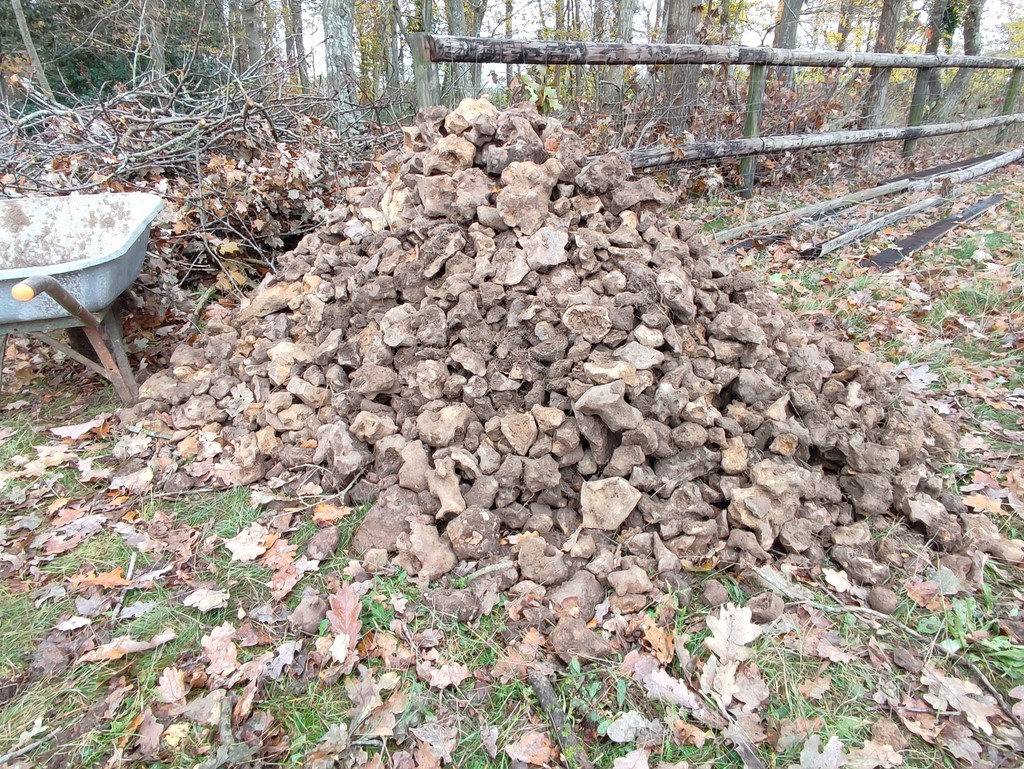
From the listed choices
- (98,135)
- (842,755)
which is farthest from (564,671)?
(98,135)

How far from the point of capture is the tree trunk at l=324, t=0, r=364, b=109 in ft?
21.2

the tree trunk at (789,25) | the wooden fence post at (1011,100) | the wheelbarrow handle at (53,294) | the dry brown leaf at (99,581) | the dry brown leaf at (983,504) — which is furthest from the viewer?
the wooden fence post at (1011,100)

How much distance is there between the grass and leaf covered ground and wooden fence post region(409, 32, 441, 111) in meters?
2.45

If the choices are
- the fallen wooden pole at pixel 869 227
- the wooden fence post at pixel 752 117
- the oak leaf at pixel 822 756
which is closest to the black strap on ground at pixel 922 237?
the fallen wooden pole at pixel 869 227

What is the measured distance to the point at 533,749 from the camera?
161cm

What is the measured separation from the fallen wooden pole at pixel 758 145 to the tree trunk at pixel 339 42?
3.23m

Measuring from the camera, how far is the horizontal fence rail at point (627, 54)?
3.50 meters

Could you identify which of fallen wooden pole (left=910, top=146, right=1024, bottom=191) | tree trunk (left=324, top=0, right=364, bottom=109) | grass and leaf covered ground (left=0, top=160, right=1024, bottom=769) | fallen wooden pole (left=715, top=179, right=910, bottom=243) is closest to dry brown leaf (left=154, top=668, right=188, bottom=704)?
grass and leaf covered ground (left=0, top=160, right=1024, bottom=769)

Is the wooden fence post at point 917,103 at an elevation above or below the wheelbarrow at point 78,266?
above

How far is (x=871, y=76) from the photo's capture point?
23.2 feet

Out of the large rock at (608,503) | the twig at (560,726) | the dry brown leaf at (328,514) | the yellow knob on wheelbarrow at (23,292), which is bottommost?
the twig at (560,726)

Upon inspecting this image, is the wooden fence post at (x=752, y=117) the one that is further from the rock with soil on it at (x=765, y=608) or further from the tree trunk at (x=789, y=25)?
the rock with soil on it at (x=765, y=608)

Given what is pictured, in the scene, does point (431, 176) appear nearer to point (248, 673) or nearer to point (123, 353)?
point (123, 353)

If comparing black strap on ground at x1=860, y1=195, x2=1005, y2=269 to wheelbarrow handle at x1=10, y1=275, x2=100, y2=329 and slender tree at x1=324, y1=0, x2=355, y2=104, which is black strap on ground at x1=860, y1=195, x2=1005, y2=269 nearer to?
wheelbarrow handle at x1=10, y1=275, x2=100, y2=329
